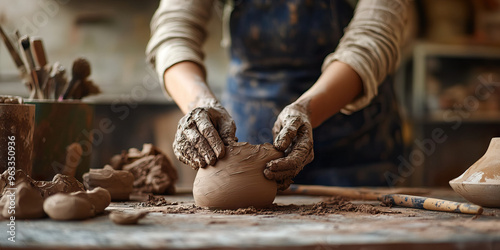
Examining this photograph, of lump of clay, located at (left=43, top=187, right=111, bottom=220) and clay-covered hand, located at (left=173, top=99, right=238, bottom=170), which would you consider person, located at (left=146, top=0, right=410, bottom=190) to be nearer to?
clay-covered hand, located at (left=173, top=99, right=238, bottom=170)

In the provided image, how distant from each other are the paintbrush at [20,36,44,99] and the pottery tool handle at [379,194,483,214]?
112 cm

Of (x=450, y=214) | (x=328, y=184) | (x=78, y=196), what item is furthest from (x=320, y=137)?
(x=78, y=196)

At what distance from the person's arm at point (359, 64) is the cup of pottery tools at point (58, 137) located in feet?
2.16

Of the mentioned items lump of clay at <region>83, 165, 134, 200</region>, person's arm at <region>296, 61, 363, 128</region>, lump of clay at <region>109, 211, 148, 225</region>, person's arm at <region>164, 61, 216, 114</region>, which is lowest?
lump of clay at <region>109, 211, 148, 225</region>

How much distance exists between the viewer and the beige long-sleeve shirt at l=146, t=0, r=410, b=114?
65.5 inches

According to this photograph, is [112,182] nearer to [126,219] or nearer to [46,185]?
[46,185]

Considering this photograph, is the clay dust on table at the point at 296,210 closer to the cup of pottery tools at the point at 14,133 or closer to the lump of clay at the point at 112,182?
the lump of clay at the point at 112,182

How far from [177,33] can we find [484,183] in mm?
1203

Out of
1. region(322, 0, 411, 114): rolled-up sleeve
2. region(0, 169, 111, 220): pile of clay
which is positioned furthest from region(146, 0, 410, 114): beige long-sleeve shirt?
region(0, 169, 111, 220): pile of clay

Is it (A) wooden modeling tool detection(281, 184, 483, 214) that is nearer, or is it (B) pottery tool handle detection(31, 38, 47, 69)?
(A) wooden modeling tool detection(281, 184, 483, 214)

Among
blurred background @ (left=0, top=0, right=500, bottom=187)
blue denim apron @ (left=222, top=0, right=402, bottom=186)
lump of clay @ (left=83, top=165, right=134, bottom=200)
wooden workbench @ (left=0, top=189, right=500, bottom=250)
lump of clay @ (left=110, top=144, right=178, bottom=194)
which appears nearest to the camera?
wooden workbench @ (left=0, top=189, right=500, bottom=250)

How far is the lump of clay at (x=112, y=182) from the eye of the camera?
1367 millimetres

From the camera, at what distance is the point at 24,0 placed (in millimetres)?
3619

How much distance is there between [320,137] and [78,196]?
1157mm
